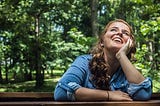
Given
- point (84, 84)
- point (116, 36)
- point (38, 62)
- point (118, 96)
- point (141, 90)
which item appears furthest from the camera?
point (38, 62)

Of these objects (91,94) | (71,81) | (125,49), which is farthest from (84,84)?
(125,49)

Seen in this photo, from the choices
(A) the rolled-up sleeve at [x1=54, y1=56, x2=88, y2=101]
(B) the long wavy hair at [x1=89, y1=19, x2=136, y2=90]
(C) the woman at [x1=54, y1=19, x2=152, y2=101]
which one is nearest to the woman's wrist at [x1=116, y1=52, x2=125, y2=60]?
(C) the woman at [x1=54, y1=19, x2=152, y2=101]

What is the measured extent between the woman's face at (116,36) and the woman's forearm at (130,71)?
9cm

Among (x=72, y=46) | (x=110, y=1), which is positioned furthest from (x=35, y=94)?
(x=110, y=1)

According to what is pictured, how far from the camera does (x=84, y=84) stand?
2150 mm

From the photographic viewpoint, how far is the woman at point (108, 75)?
6.47 feet

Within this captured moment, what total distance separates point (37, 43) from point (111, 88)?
1608 centimetres

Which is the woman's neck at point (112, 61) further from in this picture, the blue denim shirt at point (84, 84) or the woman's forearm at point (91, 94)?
the woman's forearm at point (91, 94)

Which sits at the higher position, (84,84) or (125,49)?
(125,49)

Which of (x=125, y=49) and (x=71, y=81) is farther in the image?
(x=125, y=49)

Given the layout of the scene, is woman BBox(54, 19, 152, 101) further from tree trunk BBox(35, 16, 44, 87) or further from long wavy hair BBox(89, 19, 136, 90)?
tree trunk BBox(35, 16, 44, 87)

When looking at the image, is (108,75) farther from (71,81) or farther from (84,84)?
(71,81)

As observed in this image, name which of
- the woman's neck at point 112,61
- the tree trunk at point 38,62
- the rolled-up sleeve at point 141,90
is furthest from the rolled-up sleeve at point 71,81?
the tree trunk at point 38,62

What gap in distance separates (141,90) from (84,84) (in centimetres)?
36
